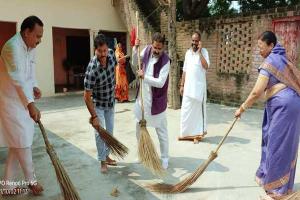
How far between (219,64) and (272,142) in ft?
19.1

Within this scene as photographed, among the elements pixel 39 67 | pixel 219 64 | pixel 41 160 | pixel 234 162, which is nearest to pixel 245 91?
pixel 219 64

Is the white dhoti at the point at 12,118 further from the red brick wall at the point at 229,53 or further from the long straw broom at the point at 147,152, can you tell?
the red brick wall at the point at 229,53

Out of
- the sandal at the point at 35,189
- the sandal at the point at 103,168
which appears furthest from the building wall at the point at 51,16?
the sandal at the point at 35,189

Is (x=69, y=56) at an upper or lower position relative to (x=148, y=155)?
upper

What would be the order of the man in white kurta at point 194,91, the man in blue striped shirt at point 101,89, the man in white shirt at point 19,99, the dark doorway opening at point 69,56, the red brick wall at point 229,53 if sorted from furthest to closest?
the dark doorway opening at point 69,56, the red brick wall at point 229,53, the man in white kurta at point 194,91, the man in blue striped shirt at point 101,89, the man in white shirt at point 19,99

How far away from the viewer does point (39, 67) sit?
10211 millimetres

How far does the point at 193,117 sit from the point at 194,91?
0.44m

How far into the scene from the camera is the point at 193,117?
5.44 metres

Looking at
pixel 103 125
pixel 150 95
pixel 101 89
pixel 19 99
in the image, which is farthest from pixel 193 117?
pixel 19 99

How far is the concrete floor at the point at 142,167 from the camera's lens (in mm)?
3553

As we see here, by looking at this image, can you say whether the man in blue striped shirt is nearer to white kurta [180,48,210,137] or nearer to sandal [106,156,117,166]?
sandal [106,156,117,166]

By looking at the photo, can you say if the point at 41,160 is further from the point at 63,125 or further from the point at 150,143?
the point at 63,125

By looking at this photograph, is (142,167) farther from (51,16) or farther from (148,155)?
(51,16)

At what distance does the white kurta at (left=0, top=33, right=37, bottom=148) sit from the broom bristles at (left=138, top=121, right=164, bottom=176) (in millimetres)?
1271
